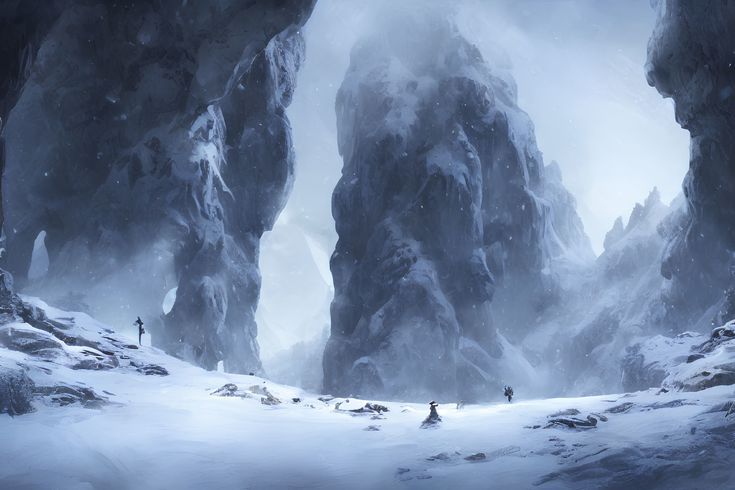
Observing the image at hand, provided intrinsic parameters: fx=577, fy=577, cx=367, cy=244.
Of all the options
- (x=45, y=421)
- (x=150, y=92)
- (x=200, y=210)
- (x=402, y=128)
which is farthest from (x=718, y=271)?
(x=45, y=421)

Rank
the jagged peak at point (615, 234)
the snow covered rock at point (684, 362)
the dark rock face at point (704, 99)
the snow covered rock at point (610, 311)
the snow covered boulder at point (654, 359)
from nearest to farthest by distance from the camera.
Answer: the snow covered rock at point (684, 362), the dark rock face at point (704, 99), the snow covered boulder at point (654, 359), the snow covered rock at point (610, 311), the jagged peak at point (615, 234)

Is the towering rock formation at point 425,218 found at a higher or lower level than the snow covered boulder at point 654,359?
higher

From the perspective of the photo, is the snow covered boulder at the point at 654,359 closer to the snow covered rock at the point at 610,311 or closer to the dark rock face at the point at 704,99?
the dark rock face at the point at 704,99

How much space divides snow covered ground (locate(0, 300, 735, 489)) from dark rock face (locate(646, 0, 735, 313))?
819 inches

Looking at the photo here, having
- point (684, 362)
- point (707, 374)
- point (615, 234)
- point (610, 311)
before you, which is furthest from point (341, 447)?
point (615, 234)

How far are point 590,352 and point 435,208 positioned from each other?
26794mm

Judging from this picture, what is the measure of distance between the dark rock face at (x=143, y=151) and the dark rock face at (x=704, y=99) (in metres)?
19.5

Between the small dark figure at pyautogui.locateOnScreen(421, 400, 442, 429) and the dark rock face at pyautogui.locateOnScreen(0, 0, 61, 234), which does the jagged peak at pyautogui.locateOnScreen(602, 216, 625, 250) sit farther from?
the dark rock face at pyautogui.locateOnScreen(0, 0, 61, 234)

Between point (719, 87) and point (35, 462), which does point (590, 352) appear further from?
point (35, 462)

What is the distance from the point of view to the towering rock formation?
2057 inches

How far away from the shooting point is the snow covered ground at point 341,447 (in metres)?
9.35

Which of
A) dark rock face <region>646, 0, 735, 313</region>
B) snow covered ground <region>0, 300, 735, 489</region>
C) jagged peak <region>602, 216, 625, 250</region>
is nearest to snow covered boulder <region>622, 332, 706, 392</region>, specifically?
dark rock face <region>646, 0, 735, 313</region>

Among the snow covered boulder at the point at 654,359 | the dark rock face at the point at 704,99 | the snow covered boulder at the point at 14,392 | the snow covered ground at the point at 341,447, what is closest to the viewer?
the snow covered ground at the point at 341,447

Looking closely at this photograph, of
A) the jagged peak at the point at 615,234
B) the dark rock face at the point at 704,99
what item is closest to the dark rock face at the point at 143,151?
the dark rock face at the point at 704,99
